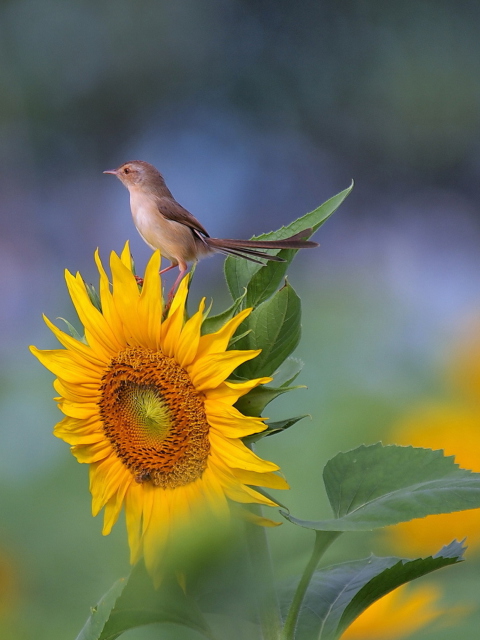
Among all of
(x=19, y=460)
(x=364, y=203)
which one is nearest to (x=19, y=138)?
(x=364, y=203)

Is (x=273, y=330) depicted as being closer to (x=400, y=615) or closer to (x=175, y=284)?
(x=175, y=284)

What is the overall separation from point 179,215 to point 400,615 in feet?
0.78

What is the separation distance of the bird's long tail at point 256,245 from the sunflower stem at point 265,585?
4.5 inches

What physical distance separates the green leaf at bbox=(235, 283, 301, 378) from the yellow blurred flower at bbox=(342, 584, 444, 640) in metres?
0.14

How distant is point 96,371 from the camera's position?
1.26 feet

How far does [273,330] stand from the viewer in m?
0.32

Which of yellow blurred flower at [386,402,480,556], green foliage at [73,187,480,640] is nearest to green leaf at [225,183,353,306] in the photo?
green foliage at [73,187,480,640]

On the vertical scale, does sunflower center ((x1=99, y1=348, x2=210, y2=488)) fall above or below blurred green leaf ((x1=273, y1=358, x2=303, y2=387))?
below

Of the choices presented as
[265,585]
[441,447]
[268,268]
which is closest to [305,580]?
[265,585]

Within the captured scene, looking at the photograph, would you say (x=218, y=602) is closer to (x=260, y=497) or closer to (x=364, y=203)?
(x=260, y=497)

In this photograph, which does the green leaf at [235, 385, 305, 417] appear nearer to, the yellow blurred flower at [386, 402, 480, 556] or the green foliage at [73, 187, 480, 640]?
the green foliage at [73, 187, 480, 640]

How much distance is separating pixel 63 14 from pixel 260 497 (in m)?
3.99

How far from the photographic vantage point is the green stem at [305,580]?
1.03 feet

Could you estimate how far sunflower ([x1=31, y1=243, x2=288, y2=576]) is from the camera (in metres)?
0.34
